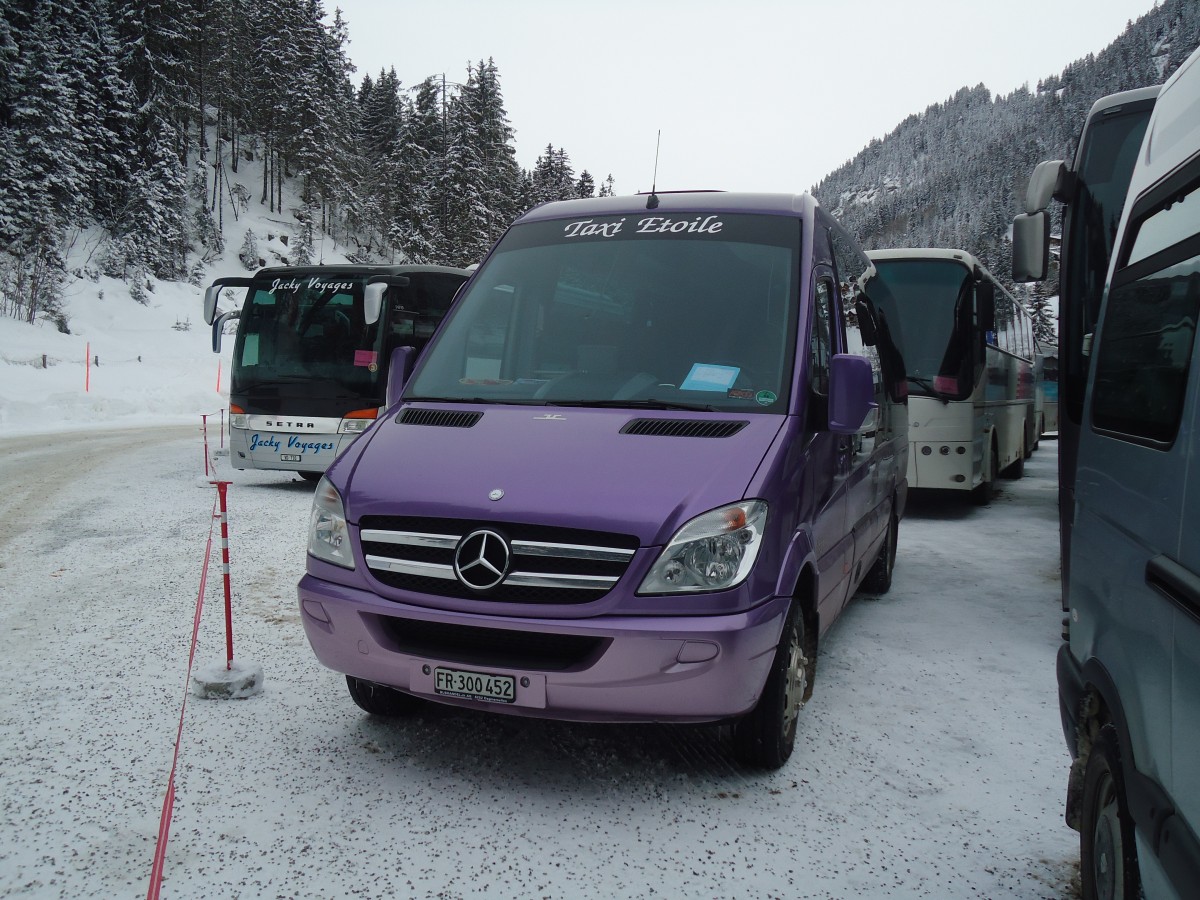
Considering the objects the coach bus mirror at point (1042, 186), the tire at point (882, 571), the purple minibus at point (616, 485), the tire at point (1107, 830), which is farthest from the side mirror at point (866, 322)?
the tire at point (1107, 830)

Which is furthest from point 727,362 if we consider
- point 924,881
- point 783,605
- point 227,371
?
point 227,371

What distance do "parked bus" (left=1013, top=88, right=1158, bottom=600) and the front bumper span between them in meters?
3.34

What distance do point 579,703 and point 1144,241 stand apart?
2332 mm

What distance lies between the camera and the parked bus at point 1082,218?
607 centimetres

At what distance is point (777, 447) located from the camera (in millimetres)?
3895

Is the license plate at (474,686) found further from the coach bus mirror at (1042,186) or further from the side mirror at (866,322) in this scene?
the coach bus mirror at (1042,186)

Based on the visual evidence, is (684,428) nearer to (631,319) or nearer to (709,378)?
(709,378)

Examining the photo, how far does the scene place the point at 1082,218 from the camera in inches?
251

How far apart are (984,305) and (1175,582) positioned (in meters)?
10.4

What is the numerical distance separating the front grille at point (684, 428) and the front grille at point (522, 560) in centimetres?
64

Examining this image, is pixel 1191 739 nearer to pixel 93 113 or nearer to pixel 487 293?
pixel 487 293

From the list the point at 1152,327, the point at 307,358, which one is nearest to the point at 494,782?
the point at 1152,327

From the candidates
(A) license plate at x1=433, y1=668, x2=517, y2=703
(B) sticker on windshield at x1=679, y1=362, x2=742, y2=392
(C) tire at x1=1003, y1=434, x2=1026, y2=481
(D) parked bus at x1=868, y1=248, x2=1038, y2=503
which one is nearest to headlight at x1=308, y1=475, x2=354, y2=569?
(A) license plate at x1=433, y1=668, x2=517, y2=703

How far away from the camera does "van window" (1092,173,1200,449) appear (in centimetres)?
217
